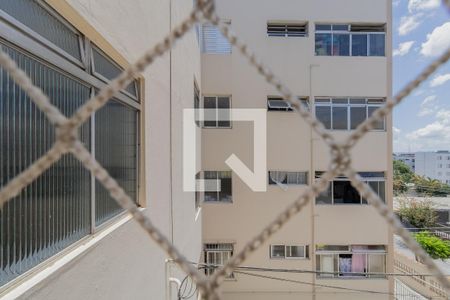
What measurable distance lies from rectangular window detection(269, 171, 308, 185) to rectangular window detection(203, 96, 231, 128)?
144 centimetres

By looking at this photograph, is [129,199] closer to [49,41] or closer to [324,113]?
[49,41]

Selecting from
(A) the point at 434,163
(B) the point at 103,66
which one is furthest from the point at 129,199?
(A) the point at 434,163

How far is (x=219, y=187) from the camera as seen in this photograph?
6.45 metres

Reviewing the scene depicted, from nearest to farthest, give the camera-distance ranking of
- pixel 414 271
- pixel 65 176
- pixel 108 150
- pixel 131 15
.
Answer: pixel 65 176 → pixel 108 150 → pixel 131 15 → pixel 414 271

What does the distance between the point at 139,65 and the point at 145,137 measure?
1944mm

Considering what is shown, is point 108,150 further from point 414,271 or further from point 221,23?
point 414,271

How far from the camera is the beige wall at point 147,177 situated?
137 cm

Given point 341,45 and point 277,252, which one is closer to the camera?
point 277,252

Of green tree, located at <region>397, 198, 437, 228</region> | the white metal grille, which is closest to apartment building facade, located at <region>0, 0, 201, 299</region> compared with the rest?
the white metal grille

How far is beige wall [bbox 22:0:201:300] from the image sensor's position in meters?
1.37

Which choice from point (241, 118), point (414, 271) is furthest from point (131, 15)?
point (414, 271)

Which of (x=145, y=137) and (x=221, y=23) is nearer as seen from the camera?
(x=221, y=23)

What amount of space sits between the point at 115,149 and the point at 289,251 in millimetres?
5344

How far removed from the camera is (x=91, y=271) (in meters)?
1.42
